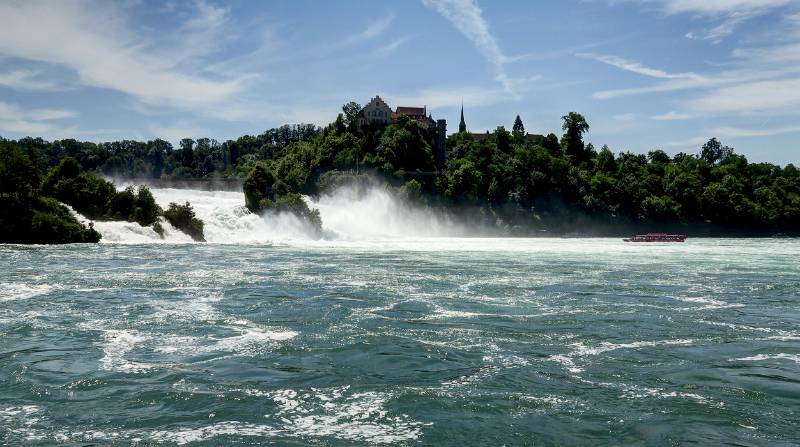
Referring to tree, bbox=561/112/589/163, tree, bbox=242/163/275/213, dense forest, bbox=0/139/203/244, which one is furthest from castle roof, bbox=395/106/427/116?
dense forest, bbox=0/139/203/244

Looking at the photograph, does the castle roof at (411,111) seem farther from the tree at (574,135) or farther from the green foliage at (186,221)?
the green foliage at (186,221)

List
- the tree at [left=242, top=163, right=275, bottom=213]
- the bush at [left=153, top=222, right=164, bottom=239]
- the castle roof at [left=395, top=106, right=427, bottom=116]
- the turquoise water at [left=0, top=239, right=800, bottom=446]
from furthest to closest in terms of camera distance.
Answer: the castle roof at [left=395, top=106, right=427, bottom=116]
the tree at [left=242, top=163, right=275, bottom=213]
the bush at [left=153, top=222, right=164, bottom=239]
the turquoise water at [left=0, top=239, right=800, bottom=446]

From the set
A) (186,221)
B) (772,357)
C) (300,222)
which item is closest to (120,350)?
(772,357)

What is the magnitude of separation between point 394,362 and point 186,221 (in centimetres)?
5230

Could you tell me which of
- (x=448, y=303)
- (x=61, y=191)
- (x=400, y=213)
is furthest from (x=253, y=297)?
(x=400, y=213)

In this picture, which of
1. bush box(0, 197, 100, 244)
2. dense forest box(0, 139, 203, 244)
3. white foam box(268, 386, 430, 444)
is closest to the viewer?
white foam box(268, 386, 430, 444)

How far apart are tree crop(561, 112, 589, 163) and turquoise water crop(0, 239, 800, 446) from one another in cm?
11395

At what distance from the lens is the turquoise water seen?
10125 millimetres

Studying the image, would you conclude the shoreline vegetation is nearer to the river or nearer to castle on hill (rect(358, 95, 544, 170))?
castle on hill (rect(358, 95, 544, 170))

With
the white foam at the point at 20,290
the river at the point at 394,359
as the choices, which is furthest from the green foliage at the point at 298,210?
the white foam at the point at 20,290

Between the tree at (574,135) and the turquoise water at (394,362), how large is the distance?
11395 centimetres

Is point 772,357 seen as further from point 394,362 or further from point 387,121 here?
point 387,121

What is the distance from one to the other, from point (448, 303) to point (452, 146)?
377 feet

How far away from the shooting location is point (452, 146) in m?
136
